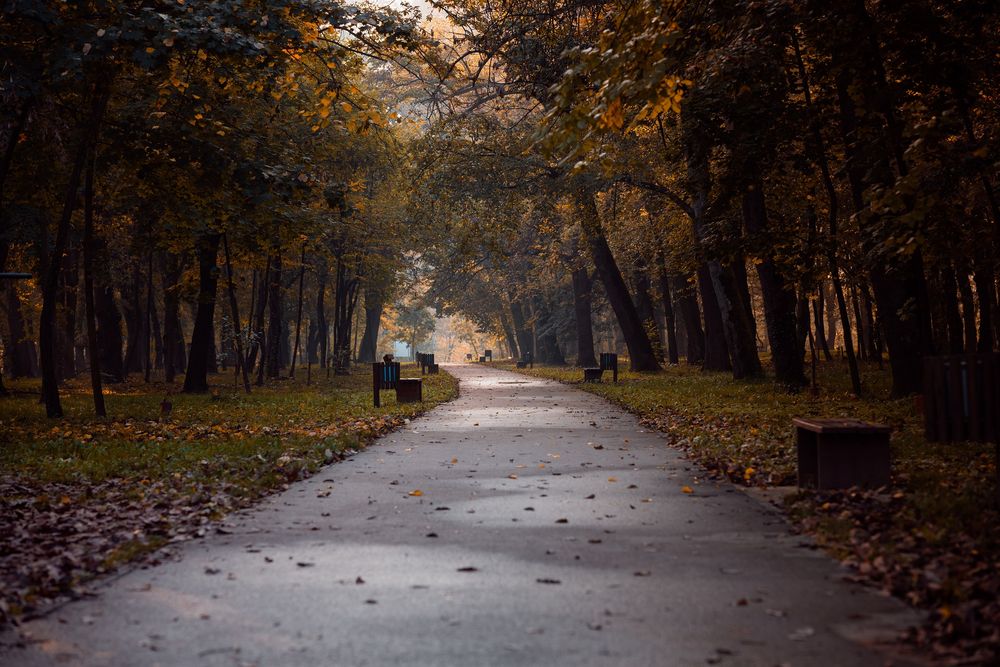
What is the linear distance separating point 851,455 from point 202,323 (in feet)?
72.6

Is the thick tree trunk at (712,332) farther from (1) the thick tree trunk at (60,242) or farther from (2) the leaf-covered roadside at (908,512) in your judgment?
(1) the thick tree trunk at (60,242)

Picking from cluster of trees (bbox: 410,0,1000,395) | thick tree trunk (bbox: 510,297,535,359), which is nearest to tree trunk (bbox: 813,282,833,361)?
cluster of trees (bbox: 410,0,1000,395)

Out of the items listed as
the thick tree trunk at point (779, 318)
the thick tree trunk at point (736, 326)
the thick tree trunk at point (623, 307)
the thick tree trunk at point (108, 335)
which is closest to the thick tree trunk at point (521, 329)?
the thick tree trunk at point (623, 307)

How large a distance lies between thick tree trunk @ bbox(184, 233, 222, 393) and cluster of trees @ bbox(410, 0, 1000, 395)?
7.23 metres

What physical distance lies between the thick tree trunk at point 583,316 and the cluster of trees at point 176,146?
11.2 meters

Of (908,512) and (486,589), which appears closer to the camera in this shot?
(486,589)

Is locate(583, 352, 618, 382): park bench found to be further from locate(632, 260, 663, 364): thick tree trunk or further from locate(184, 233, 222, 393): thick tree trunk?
locate(184, 233, 222, 393): thick tree trunk

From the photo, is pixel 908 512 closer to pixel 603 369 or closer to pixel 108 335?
pixel 603 369

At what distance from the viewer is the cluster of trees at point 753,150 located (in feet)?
31.0

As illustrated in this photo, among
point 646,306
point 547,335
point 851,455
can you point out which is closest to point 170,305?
point 646,306

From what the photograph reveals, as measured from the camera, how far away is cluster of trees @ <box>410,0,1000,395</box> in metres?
9.44

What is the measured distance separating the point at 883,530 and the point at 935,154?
21.8ft

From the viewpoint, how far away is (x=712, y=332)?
34.0 meters

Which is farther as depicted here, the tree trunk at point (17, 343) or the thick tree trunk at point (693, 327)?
the thick tree trunk at point (693, 327)
